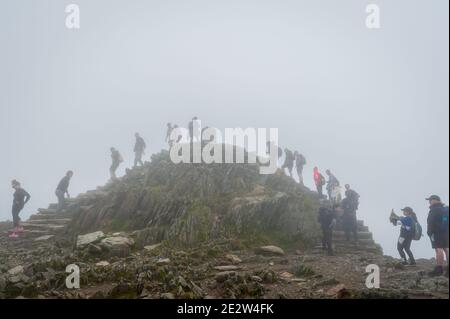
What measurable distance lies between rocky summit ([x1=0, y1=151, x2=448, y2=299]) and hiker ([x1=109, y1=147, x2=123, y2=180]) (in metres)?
1.27

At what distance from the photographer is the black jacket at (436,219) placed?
10.1m

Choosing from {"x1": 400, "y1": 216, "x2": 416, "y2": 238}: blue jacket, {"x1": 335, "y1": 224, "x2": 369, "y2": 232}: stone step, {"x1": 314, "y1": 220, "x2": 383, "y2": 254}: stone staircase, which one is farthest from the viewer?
{"x1": 335, "y1": 224, "x2": 369, "y2": 232}: stone step

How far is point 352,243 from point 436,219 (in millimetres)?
9364

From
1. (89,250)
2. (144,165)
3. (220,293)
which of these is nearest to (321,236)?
(220,293)

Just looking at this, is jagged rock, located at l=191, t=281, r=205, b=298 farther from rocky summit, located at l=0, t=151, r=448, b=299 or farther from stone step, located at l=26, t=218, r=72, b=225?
stone step, located at l=26, t=218, r=72, b=225

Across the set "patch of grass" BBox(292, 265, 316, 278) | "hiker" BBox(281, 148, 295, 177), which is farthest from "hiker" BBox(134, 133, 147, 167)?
"patch of grass" BBox(292, 265, 316, 278)

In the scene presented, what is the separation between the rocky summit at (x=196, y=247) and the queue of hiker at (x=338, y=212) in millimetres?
881

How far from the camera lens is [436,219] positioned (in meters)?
10.2

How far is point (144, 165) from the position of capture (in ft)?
99.8

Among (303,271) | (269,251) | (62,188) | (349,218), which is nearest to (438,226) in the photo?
(303,271)

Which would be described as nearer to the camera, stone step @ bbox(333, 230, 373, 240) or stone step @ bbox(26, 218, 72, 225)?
stone step @ bbox(333, 230, 373, 240)

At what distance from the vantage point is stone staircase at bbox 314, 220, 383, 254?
59.3 feet

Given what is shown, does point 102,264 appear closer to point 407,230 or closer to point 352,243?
point 407,230

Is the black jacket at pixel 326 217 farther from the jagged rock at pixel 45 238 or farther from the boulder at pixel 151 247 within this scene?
the jagged rock at pixel 45 238
